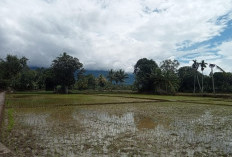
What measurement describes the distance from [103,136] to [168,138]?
2.18 m

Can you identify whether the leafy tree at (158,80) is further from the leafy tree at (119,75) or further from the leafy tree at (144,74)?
the leafy tree at (119,75)

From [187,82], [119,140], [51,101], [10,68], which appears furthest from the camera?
[187,82]

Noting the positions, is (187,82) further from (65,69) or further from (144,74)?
(65,69)

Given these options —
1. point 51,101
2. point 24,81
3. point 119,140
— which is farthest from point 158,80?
point 119,140

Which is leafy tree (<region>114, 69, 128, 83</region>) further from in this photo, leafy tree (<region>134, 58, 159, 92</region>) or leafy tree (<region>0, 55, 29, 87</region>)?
leafy tree (<region>0, 55, 29, 87</region>)

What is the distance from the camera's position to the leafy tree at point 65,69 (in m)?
38.1

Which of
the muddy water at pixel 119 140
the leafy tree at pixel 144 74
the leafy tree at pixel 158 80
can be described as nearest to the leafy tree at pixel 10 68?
the leafy tree at pixel 144 74

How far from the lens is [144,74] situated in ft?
142

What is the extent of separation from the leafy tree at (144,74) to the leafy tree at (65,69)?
14.4 m

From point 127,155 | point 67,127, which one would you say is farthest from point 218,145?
point 67,127

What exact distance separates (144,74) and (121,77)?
11919 millimetres

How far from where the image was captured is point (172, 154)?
469 centimetres

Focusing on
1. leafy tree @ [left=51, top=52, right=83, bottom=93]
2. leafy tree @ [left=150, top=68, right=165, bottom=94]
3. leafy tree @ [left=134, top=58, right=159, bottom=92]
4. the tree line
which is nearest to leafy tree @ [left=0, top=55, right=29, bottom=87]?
the tree line

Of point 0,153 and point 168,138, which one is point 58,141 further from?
point 168,138
